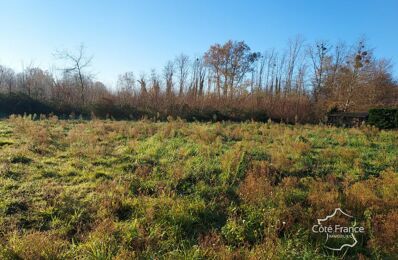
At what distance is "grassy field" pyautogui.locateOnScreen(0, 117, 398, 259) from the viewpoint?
3.64 m

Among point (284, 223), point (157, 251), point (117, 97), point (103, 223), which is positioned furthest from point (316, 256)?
point (117, 97)

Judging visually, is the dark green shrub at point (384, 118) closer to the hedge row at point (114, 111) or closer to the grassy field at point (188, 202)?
the hedge row at point (114, 111)

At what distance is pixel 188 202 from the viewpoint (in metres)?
4.91

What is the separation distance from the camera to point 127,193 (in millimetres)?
5324

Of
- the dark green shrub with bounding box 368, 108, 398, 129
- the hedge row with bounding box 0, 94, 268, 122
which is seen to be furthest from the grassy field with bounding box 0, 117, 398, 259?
the hedge row with bounding box 0, 94, 268, 122

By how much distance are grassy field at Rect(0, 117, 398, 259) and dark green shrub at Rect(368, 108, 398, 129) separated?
12961 millimetres

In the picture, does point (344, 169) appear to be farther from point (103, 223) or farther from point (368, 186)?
point (103, 223)

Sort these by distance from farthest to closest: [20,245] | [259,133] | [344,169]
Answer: [259,133]
[344,169]
[20,245]

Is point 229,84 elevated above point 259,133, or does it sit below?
above

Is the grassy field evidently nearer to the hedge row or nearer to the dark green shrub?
the dark green shrub

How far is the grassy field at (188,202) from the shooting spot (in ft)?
11.9

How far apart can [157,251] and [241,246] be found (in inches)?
42.4

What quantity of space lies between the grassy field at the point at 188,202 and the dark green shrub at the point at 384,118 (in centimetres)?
1296

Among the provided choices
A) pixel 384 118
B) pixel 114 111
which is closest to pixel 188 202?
pixel 384 118
